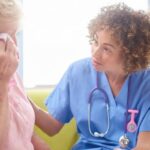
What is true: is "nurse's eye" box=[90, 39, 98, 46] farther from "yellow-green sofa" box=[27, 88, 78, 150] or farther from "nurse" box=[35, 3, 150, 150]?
"yellow-green sofa" box=[27, 88, 78, 150]

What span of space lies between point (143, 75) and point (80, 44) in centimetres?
78

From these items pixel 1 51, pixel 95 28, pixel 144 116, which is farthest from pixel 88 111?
pixel 1 51

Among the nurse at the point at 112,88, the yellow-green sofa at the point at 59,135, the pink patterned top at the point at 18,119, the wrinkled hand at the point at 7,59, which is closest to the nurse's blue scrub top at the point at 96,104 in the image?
the nurse at the point at 112,88

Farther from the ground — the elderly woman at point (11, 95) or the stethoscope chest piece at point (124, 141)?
the elderly woman at point (11, 95)

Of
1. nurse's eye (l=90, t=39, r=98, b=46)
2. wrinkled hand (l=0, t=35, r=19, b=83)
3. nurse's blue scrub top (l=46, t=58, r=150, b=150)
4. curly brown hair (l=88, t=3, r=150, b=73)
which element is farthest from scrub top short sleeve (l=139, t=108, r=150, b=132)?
wrinkled hand (l=0, t=35, r=19, b=83)

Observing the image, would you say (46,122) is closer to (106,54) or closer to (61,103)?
(61,103)

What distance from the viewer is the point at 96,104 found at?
1407mm

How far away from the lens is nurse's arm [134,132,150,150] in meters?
1.26

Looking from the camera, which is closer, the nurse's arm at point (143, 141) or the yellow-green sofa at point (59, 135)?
the nurse's arm at point (143, 141)

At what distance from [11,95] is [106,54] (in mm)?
409

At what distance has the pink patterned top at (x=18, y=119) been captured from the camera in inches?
41.6

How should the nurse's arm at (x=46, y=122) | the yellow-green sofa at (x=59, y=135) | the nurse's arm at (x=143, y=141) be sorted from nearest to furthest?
the nurse's arm at (x=143, y=141) → the nurse's arm at (x=46, y=122) → the yellow-green sofa at (x=59, y=135)

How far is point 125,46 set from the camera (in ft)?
4.32

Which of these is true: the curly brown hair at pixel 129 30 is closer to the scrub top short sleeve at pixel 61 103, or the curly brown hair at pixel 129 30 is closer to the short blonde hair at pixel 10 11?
the scrub top short sleeve at pixel 61 103
